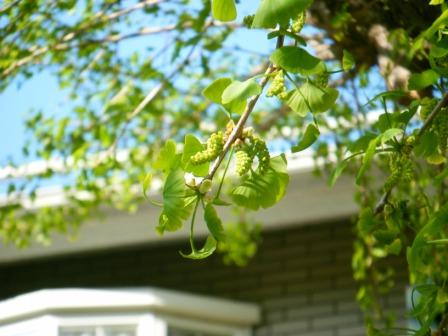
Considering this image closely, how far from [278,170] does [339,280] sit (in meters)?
5.71

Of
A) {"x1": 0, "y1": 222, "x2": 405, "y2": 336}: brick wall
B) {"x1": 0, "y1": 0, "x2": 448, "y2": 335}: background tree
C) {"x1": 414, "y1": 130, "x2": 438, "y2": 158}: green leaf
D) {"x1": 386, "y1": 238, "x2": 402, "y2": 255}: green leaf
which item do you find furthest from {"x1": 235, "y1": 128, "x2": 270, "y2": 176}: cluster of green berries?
{"x1": 0, "y1": 222, "x2": 405, "y2": 336}: brick wall

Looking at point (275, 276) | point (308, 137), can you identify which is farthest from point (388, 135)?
point (275, 276)

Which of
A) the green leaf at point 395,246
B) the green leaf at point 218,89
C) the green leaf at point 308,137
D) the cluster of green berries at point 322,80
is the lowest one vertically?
the green leaf at point 395,246

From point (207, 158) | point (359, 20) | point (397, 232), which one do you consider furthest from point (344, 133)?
point (207, 158)

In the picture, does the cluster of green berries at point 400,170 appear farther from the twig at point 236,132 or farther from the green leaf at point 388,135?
the twig at point 236,132

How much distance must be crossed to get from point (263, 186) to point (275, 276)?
5.93 metres

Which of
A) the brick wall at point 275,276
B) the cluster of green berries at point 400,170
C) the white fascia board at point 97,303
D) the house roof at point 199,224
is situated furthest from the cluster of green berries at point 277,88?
the brick wall at point 275,276

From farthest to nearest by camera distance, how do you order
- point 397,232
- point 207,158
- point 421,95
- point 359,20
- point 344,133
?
point 344,133
point 359,20
point 421,95
point 397,232
point 207,158

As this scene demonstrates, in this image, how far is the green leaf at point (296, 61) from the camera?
8.01ft

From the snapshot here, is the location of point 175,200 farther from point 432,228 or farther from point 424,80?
point 424,80

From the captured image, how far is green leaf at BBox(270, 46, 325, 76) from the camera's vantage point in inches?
96.1

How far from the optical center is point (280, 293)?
332 inches

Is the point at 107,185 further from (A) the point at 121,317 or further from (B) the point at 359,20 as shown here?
(B) the point at 359,20

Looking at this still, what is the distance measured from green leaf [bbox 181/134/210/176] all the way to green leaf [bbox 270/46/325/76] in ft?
0.83
